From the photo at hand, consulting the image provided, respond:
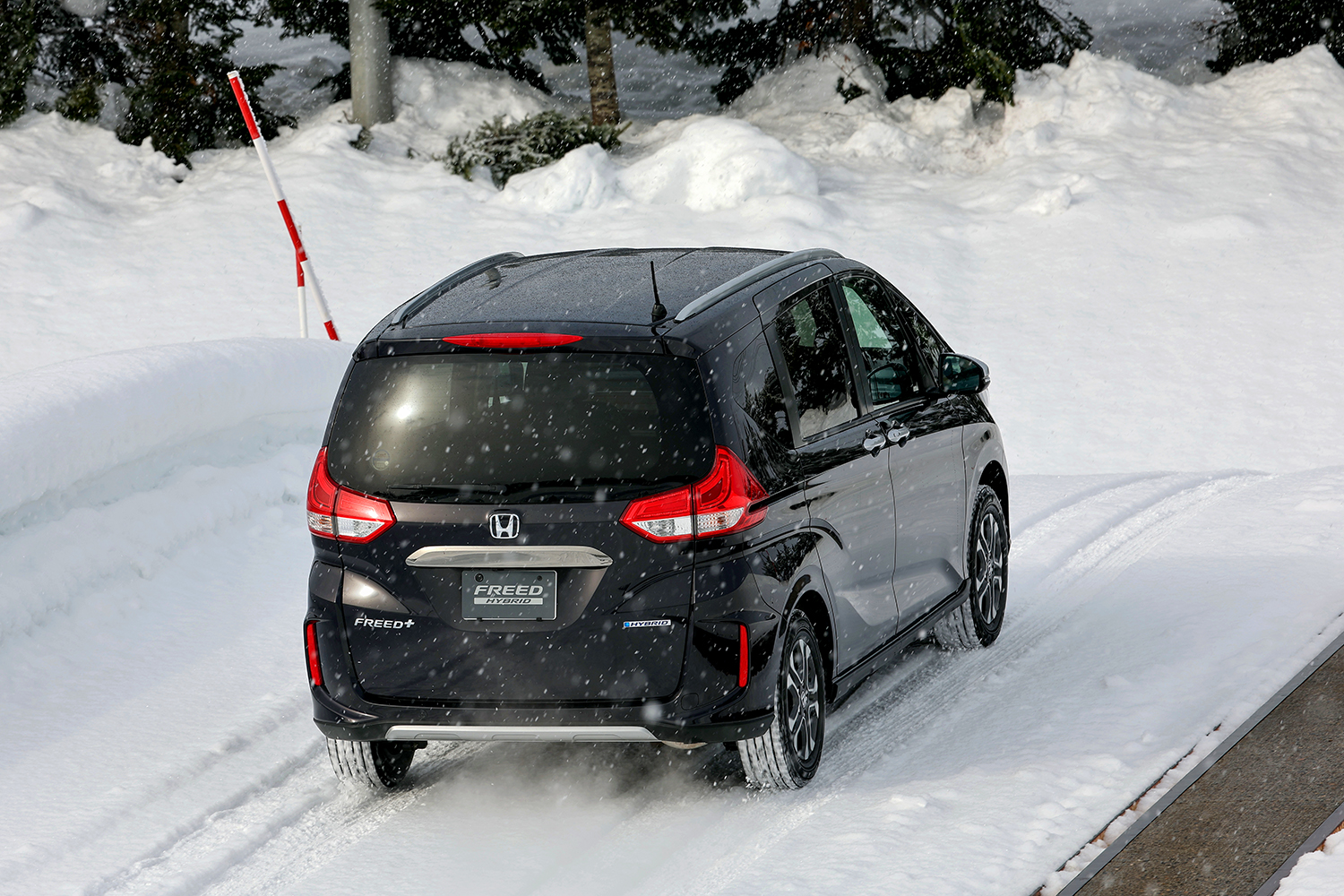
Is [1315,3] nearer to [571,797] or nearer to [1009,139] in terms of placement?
[1009,139]

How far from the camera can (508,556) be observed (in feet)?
15.1

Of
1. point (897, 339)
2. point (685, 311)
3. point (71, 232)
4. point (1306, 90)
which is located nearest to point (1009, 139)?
point (1306, 90)

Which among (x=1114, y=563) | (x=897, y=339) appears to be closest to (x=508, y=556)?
(x=897, y=339)

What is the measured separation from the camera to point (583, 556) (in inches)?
181

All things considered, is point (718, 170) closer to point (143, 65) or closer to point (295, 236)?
point (295, 236)

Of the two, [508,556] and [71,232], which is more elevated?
[508,556]

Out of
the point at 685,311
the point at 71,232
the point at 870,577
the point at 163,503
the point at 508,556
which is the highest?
the point at 685,311

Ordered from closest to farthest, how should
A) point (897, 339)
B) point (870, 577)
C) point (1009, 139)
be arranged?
1. point (870, 577)
2. point (897, 339)
3. point (1009, 139)

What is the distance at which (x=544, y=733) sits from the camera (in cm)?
465

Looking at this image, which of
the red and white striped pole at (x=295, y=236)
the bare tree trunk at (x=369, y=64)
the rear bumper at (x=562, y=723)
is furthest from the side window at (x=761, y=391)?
the bare tree trunk at (x=369, y=64)

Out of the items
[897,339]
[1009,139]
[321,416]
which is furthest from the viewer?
[1009,139]

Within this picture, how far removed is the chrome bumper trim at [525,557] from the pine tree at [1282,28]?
19449 millimetres

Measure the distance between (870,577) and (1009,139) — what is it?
15235 mm

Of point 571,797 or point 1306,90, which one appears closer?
point 571,797
